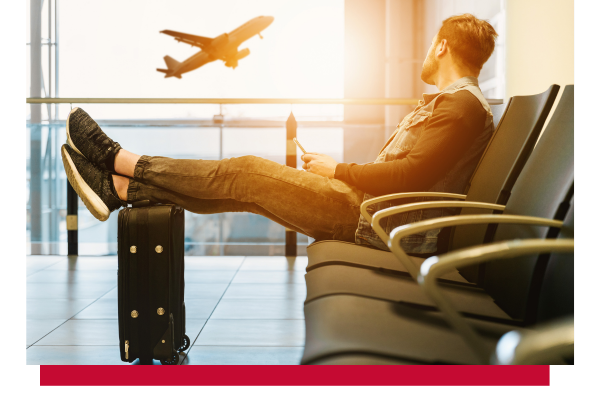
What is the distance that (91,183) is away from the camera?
145 cm

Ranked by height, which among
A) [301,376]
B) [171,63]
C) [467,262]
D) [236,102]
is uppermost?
[171,63]

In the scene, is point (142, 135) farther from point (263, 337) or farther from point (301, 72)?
point (301, 72)

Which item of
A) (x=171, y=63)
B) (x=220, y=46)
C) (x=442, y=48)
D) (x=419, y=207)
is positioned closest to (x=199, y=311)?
(x=419, y=207)

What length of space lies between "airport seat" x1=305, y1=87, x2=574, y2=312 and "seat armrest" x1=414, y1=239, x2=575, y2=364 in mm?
184

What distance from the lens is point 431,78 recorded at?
5.52ft

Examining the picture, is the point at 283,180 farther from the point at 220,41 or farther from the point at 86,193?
the point at 220,41

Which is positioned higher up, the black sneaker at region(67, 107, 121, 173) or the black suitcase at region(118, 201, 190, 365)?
the black sneaker at region(67, 107, 121, 173)

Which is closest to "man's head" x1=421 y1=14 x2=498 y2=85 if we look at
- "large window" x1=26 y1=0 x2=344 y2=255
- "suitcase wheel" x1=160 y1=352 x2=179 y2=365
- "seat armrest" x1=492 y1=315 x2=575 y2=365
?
"seat armrest" x1=492 y1=315 x2=575 y2=365

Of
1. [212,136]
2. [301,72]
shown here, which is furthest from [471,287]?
[301,72]

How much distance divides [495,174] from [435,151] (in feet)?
0.58

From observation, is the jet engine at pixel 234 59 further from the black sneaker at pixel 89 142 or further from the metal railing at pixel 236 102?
the black sneaker at pixel 89 142

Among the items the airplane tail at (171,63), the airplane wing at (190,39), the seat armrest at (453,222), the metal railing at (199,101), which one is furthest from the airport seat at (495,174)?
the airplane tail at (171,63)

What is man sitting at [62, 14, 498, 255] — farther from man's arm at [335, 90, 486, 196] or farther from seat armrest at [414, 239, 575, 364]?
seat armrest at [414, 239, 575, 364]

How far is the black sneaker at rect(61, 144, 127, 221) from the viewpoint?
1.41 meters
